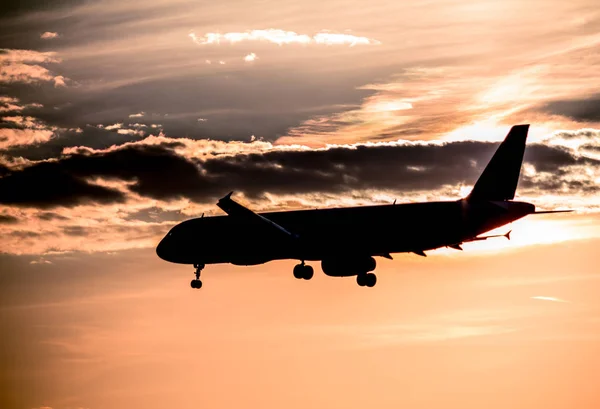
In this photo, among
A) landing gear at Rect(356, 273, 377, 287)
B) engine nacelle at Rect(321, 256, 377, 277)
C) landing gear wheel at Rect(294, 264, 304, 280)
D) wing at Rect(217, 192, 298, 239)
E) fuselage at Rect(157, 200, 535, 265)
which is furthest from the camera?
landing gear at Rect(356, 273, 377, 287)

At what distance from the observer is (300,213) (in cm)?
6638

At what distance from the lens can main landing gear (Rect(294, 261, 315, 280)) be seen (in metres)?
64.2

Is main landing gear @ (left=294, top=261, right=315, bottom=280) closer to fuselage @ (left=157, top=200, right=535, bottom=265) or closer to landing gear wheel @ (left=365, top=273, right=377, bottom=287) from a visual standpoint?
fuselage @ (left=157, top=200, right=535, bottom=265)

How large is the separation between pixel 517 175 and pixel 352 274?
14344 millimetres

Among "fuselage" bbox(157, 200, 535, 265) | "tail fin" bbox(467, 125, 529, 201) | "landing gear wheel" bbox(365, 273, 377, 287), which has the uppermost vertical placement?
"tail fin" bbox(467, 125, 529, 201)

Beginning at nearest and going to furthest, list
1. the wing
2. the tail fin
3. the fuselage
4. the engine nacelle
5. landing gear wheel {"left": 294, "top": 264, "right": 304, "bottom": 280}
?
the wing → the fuselage → the tail fin → the engine nacelle → landing gear wheel {"left": 294, "top": 264, "right": 304, "bottom": 280}

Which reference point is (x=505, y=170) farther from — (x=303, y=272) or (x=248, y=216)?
(x=248, y=216)

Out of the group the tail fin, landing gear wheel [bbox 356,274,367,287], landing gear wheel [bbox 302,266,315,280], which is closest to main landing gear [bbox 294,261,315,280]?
landing gear wheel [bbox 302,266,315,280]

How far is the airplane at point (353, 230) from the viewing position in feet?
195

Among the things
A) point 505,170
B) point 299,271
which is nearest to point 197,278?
point 299,271

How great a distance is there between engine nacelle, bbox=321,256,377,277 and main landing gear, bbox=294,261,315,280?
153 cm

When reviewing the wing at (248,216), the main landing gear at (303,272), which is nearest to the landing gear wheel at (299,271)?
the main landing gear at (303,272)

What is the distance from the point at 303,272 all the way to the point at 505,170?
1705 cm

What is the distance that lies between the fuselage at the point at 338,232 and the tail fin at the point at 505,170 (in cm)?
112
